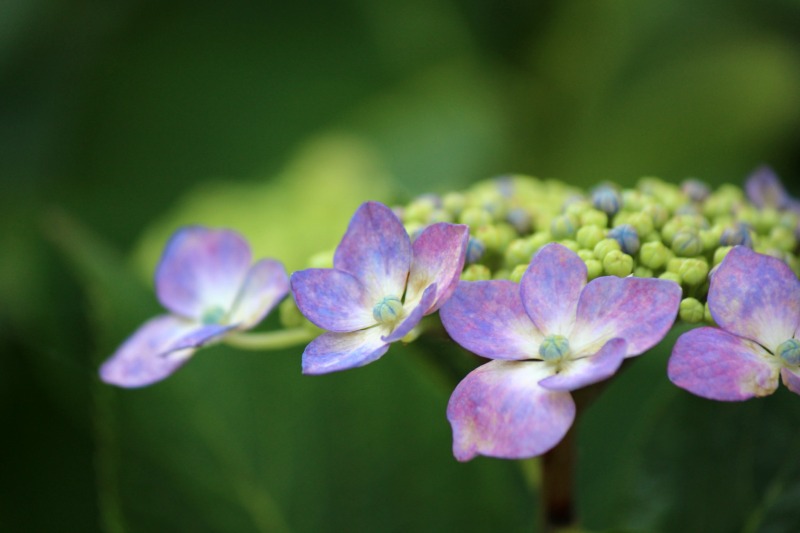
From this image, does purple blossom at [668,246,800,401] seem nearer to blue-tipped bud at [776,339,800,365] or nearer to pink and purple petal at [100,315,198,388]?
blue-tipped bud at [776,339,800,365]

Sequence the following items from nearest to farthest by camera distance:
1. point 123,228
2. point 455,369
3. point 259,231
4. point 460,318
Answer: point 460,318
point 455,369
point 259,231
point 123,228

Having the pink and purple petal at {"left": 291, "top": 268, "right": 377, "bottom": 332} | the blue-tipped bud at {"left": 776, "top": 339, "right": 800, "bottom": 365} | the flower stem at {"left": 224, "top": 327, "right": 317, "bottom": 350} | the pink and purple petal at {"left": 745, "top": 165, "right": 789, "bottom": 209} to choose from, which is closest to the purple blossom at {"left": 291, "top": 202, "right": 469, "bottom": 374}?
the pink and purple petal at {"left": 291, "top": 268, "right": 377, "bottom": 332}

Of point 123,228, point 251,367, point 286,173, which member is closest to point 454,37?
point 286,173

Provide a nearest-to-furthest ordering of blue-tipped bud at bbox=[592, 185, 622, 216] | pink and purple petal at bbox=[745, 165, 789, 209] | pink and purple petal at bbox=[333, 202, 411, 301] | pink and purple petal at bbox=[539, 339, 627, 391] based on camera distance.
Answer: pink and purple petal at bbox=[539, 339, 627, 391] → pink and purple petal at bbox=[333, 202, 411, 301] → blue-tipped bud at bbox=[592, 185, 622, 216] → pink and purple petal at bbox=[745, 165, 789, 209]

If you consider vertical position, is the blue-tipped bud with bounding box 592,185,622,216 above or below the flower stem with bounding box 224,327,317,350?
above

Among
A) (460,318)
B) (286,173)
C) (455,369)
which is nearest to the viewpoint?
(460,318)

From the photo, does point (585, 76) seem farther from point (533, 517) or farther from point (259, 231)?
point (533, 517)

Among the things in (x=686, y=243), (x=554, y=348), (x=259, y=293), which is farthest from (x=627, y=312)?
(x=259, y=293)
